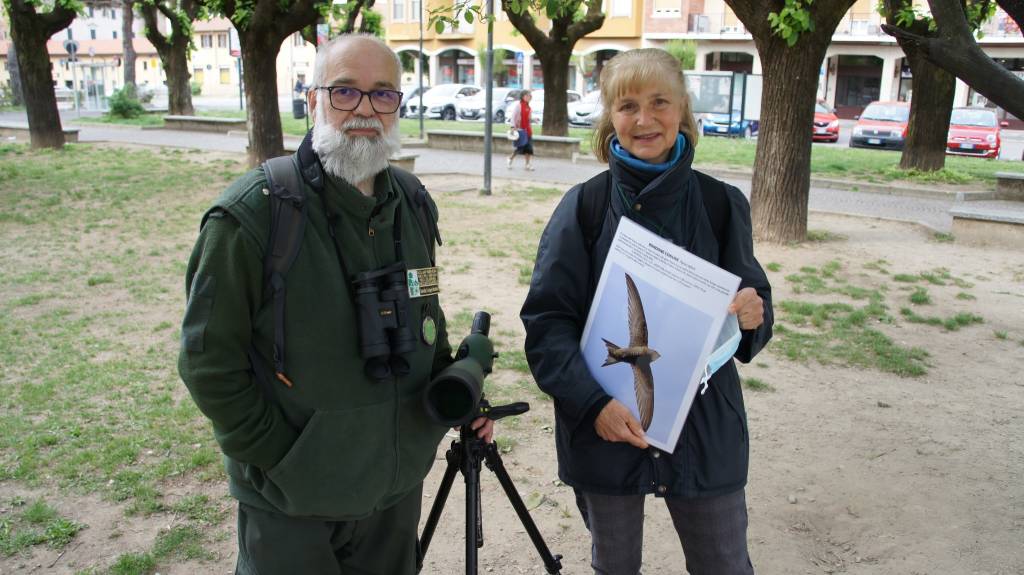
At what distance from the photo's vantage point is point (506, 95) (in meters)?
30.7

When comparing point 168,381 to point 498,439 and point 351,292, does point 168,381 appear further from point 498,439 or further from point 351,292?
point 351,292

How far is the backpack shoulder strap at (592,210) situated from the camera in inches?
90.8

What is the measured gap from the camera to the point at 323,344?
2.05m

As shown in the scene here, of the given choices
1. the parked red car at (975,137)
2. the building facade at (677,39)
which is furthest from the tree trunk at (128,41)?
the parked red car at (975,137)

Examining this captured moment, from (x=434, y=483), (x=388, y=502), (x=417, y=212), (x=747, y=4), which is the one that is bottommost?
(x=434, y=483)

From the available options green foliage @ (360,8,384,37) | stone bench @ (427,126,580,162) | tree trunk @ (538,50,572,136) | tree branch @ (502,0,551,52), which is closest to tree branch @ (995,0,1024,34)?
stone bench @ (427,126,580,162)

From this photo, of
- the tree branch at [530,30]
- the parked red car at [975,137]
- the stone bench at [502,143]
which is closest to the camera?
the stone bench at [502,143]

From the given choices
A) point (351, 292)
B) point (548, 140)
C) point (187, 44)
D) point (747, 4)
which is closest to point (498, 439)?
point (351, 292)

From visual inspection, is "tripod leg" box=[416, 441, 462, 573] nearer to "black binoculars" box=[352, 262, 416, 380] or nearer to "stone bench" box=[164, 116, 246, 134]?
"black binoculars" box=[352, 262, 416, 380]

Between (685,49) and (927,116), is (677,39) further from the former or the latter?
(927,116)

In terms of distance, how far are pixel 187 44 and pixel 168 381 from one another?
24.9 meters

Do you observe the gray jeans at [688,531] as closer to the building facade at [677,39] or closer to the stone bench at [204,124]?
the stone bench at [204,124]

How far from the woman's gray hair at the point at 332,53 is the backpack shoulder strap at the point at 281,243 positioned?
33 cm

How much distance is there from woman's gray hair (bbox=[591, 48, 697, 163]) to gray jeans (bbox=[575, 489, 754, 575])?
3.25ft
